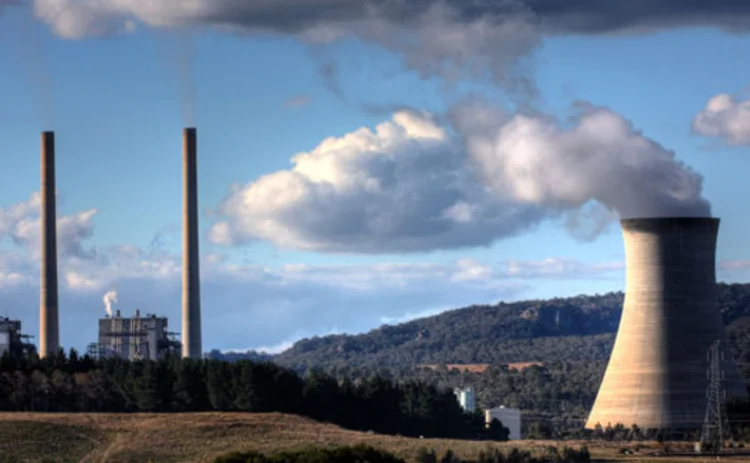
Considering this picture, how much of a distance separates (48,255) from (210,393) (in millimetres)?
13337

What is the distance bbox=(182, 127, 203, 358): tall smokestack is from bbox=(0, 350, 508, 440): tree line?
314 cm

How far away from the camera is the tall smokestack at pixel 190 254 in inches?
3270

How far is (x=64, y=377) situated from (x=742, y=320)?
81.5m

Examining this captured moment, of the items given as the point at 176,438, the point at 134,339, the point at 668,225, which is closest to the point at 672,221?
the point at 668,225

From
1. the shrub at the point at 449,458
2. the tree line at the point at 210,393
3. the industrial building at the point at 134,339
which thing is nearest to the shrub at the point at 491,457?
the shrub at the point at 449,458

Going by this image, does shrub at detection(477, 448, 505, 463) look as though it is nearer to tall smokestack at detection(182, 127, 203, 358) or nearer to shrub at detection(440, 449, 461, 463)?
shrub at detection(440, 449, 461, 463)

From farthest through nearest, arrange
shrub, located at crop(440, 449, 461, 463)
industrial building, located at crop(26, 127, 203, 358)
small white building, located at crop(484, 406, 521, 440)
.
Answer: small white building, located at crop(484, 406, 521, 440) < industrial building, located at crop(26, 127, 203, 358) < shrub, located at crop(440, 449, 461, 463)

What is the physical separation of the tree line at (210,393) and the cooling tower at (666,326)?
52.2 ft

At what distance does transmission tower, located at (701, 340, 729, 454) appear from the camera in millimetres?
66000

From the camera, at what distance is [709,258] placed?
215 feet

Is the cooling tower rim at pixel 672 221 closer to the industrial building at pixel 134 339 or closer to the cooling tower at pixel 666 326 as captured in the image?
the cooling tower at pixel 666 326

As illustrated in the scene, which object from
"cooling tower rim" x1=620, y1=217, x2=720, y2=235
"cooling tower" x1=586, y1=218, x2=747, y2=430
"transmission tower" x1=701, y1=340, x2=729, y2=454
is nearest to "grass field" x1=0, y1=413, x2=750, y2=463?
"transmission tower" x1=701, y1=340, x2=729, y2=454

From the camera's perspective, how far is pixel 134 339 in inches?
3935

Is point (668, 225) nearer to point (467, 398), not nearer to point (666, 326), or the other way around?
point (666, 326)
